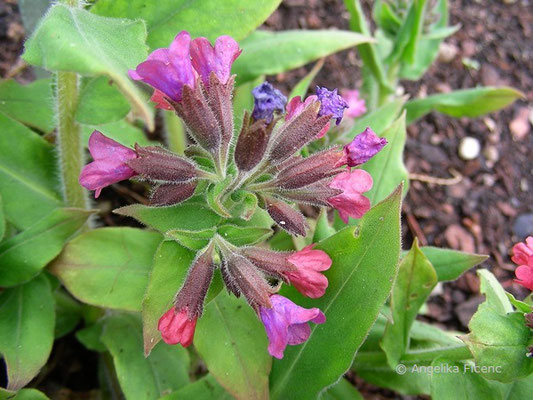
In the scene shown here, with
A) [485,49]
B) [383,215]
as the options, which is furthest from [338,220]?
[485,49]

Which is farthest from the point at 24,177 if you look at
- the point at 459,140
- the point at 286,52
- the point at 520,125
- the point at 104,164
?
the point at 520,125

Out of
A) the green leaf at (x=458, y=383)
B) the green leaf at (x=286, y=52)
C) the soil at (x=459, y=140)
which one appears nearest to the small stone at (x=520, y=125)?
the soil at (x=459, y=140)

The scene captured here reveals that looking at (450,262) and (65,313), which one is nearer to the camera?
(450,262)

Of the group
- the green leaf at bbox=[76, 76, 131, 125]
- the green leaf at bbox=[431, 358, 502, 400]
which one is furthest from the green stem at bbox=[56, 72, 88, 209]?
the green leaf at bbox=[431, 358, 502, 400]

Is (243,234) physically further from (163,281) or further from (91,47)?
(91,47)

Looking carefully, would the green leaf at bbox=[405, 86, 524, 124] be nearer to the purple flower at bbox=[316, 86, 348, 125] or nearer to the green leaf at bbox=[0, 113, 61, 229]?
the purple flower at bbox=[316, 86, 348, 125]

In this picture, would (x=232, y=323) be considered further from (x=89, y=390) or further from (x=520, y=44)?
(x=520, y=44)
